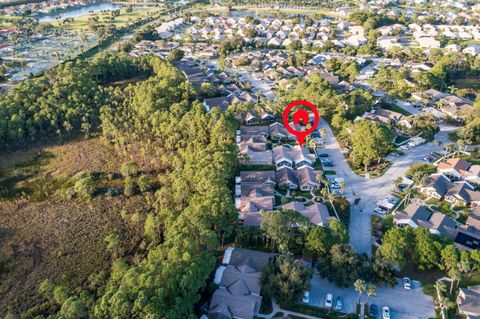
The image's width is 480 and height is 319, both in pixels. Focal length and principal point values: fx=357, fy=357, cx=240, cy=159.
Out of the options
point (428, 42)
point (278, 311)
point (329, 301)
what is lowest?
point (278, 311)

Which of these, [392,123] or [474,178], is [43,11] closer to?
[392,123]

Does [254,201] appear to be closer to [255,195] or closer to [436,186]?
[255,195]

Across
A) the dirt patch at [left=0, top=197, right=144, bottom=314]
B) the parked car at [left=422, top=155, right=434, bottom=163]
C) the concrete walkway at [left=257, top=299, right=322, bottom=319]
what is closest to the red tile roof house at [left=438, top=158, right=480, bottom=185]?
the parked car at [left=422, top=155, right=434, bottom=163]

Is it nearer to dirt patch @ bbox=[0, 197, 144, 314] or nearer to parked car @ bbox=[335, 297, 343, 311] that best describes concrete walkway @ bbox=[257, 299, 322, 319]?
parked car @ bbox=[335, 297, 343, 311]

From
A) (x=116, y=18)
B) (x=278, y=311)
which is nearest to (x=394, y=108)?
(x=278, y=311)

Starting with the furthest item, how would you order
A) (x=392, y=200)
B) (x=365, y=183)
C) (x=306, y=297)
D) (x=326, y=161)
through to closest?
1. (x=326, y=161)
2. (x=365, y=183)
3. (x=392, y=200)
4. (x=306, y=297)
